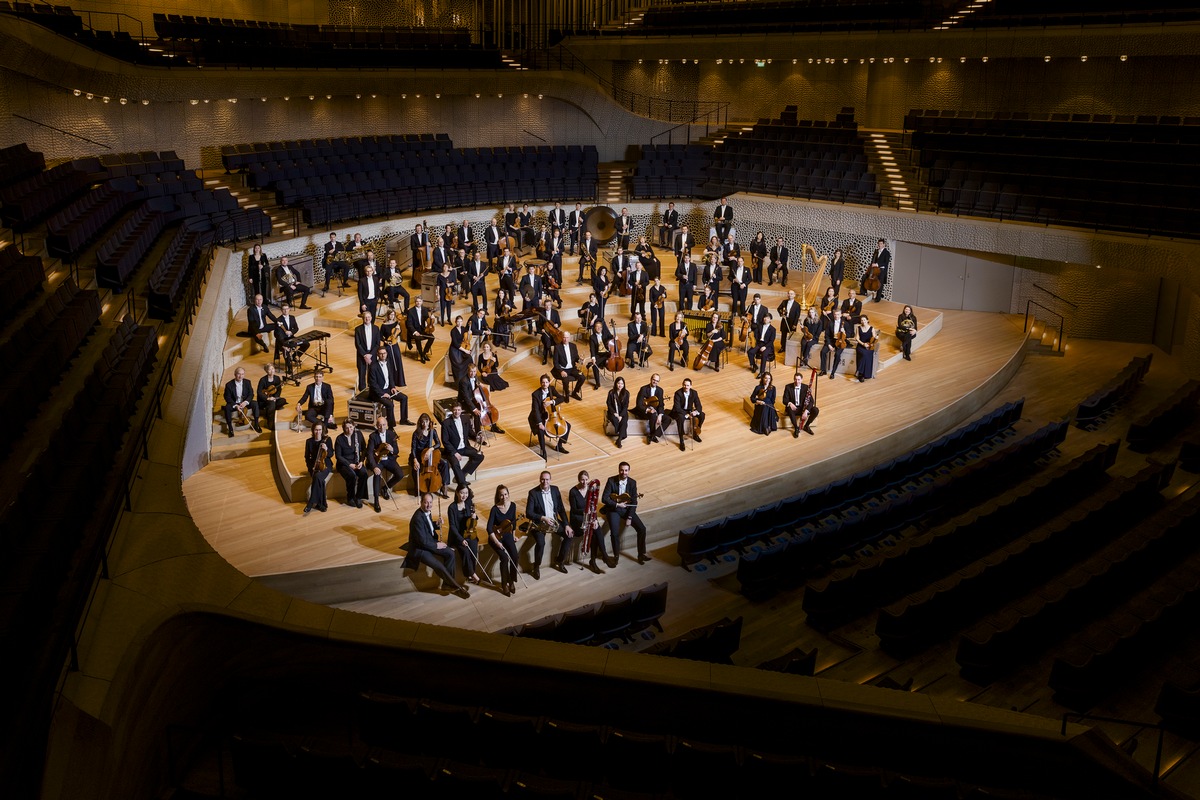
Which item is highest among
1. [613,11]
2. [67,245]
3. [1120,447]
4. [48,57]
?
[613,11]

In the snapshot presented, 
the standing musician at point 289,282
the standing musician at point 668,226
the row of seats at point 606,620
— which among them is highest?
the standing musician at point 668,226

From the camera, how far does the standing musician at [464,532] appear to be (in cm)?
951

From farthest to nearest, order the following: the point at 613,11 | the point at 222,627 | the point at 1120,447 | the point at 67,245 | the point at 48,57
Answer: the point at 613,11
the point at 48,57
the point at 1120,447
the point at 67,245
the point at 222,627

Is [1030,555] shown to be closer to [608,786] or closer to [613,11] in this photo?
[608,786]

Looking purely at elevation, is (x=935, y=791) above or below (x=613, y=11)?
below

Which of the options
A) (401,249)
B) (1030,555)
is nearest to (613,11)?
(401,249)

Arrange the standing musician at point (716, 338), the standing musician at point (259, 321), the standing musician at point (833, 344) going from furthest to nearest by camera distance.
→ the standing musician at point (716, 338), the standing musician at point (833, 344), the standing musician at point (259, 321)

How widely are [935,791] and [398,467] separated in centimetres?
692

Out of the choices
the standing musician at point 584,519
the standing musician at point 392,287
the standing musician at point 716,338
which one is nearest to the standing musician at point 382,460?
the standing musician at point 584,519

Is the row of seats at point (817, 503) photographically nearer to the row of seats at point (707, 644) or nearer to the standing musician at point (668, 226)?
the row of seats at point (707, 644)

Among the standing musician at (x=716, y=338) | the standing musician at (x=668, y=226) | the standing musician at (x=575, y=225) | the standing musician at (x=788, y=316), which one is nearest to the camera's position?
the standing musician at (x=716, y=338)

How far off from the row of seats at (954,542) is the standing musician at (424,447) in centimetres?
406

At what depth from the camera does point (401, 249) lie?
63.8 feet

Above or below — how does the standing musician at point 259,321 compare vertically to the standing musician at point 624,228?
below
